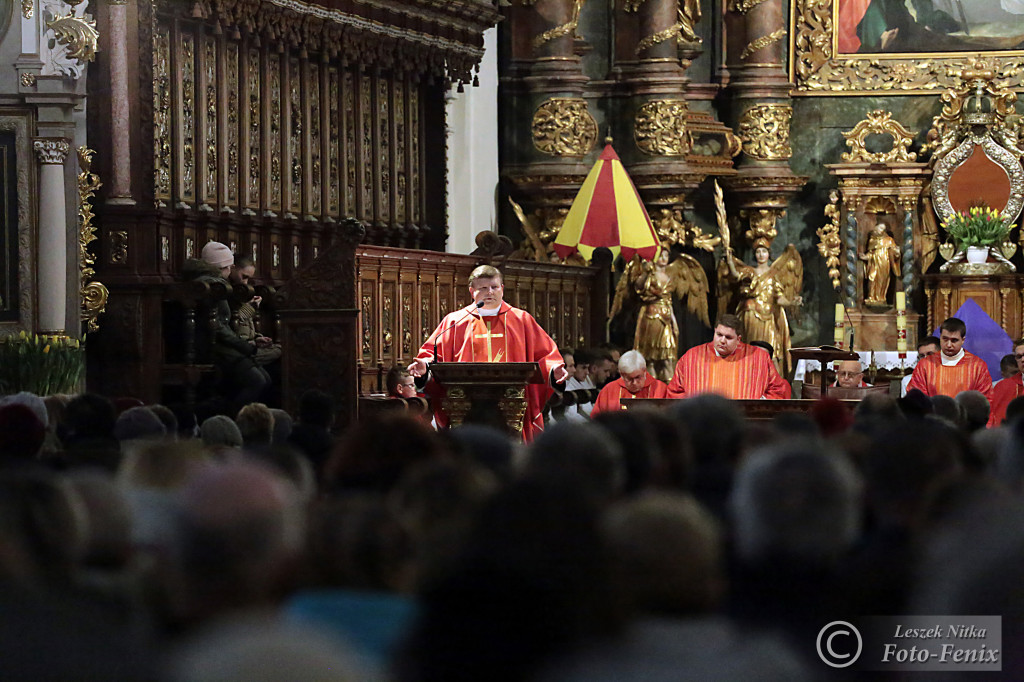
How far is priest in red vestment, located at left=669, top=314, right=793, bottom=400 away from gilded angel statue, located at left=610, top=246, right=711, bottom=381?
553cm

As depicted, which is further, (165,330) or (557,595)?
(165,330)

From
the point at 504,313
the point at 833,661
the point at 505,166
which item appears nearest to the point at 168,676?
the point at 833,661

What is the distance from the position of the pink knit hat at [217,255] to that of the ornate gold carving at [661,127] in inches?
287

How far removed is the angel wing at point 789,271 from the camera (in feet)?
60.7

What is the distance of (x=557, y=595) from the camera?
10.1 ft

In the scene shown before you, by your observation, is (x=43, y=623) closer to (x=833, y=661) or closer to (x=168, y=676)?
(x=168, y=676)

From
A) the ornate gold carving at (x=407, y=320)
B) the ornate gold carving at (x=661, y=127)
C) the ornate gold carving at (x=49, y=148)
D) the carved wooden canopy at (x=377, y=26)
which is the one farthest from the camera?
the ornate gold carving at (x=661, y=127)

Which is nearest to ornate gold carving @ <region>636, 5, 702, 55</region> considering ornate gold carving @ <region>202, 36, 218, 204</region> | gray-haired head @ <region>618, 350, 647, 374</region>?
ornate gold carving @ <region>202, 36, 218, 204</region>

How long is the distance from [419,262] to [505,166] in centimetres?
434

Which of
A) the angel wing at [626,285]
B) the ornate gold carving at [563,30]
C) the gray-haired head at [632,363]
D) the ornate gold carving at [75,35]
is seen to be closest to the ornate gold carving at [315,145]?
the ornate gold carving at [75,35]

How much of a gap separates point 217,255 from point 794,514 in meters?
8.74

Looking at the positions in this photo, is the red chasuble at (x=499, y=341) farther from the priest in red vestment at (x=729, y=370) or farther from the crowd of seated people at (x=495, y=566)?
the crowd of seated people at (x=495, y=566)

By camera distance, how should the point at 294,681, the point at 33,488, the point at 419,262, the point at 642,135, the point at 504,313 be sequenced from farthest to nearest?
the point at 642,135 < the point at 419,262 < the point at 504,313 < the point at 33,488 < the point at 294,681

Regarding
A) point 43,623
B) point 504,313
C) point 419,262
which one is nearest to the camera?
point 43,623
